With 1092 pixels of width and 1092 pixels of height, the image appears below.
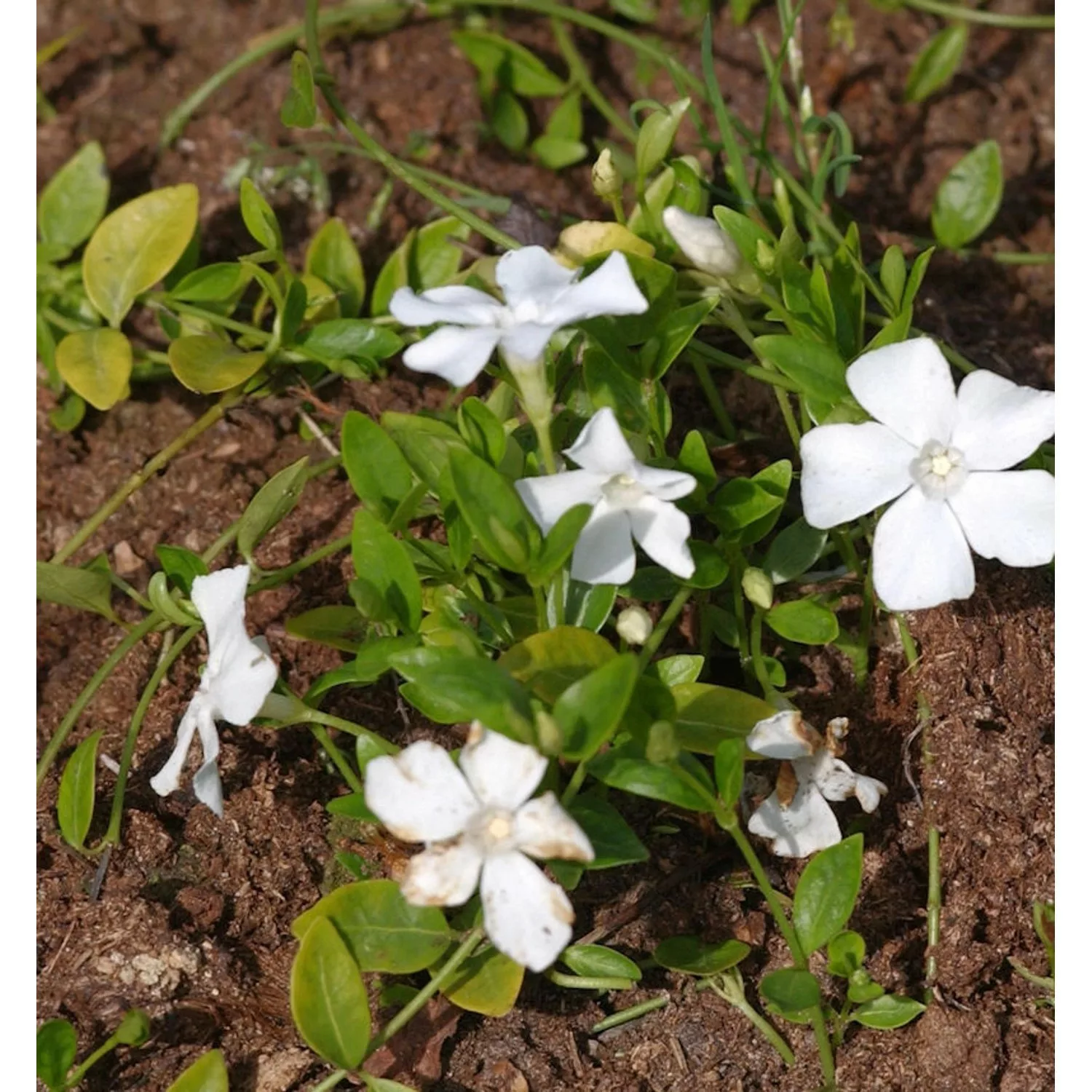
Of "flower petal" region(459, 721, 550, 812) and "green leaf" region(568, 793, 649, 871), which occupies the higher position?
"flower petal" region(459, 721, 550, 812)

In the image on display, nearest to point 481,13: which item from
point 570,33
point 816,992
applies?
point 570,33

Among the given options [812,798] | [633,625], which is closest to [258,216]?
[633,625]

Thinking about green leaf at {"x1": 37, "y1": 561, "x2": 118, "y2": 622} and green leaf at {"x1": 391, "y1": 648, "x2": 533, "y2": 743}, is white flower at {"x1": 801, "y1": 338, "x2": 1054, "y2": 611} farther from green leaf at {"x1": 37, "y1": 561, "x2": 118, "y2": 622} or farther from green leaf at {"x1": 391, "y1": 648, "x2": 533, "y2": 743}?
green leaf at {"x1": 37, "y1": 561, "x2": 118, "y2": 622}

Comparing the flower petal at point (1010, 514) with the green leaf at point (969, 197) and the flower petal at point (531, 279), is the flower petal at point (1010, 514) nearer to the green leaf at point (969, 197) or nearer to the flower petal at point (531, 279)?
the flower petal at point (531, 279)

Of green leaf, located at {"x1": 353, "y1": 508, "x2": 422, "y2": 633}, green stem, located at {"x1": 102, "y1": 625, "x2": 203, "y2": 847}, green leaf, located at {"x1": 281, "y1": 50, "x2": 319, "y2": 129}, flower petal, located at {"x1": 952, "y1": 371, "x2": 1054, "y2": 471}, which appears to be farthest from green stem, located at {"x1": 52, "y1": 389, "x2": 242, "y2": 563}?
flower petal, located at {"x1": 952, "y1": 371, "x2": 1054, "y2": 471}

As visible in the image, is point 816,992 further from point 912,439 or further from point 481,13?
point 481,13

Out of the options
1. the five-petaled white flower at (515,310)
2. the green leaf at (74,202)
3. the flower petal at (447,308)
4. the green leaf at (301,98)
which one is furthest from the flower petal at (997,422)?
the green leaf at (74,202)

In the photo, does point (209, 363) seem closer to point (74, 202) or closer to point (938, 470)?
point (74, 202)
